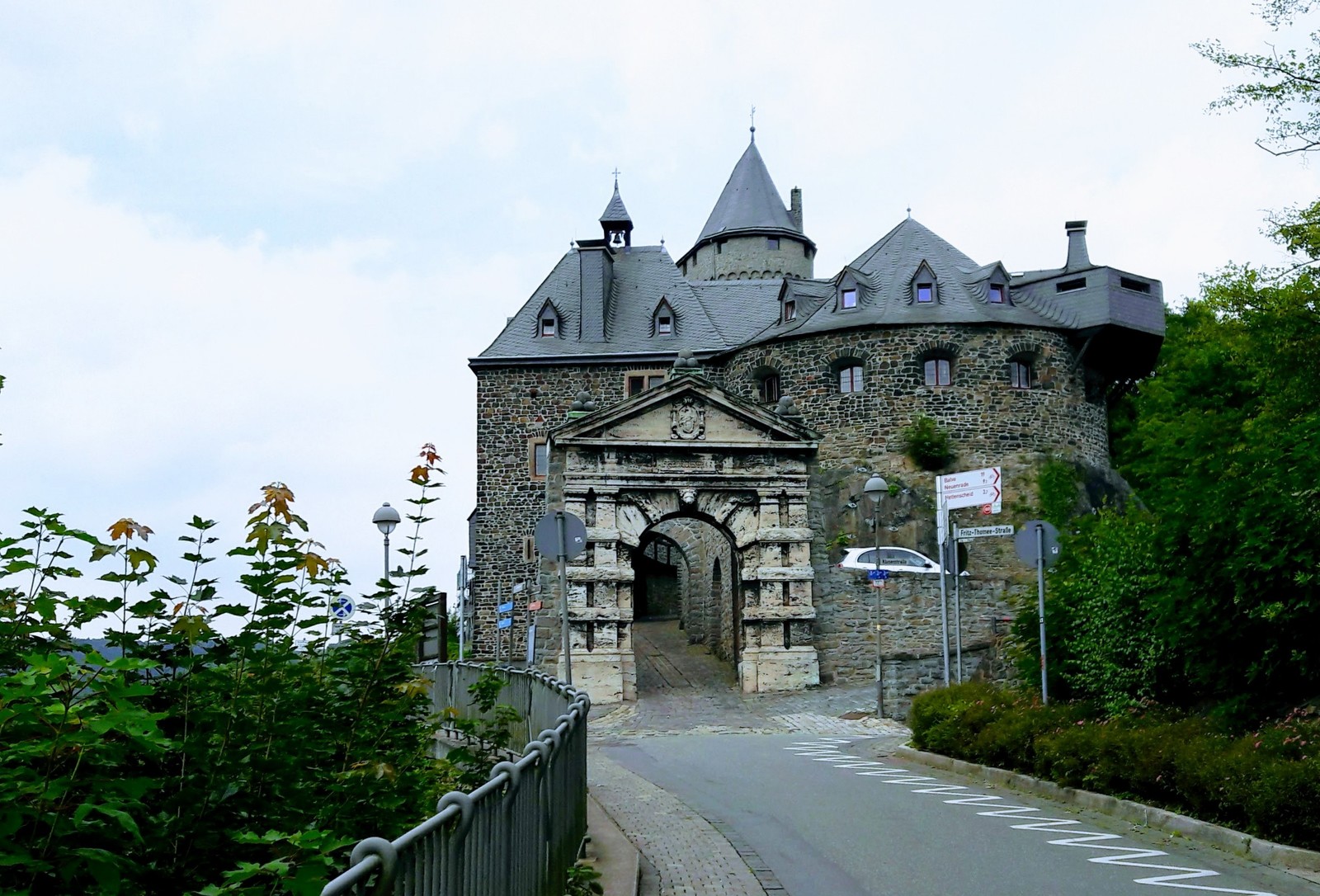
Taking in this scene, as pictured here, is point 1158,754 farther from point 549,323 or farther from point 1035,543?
point 549,323

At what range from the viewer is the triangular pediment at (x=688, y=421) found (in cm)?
3378

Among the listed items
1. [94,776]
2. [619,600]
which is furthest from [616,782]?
[619,600]

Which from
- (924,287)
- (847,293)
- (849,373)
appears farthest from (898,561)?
(847,293)

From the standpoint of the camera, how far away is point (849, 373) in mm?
44500

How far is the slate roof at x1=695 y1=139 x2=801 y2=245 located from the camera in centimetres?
7075

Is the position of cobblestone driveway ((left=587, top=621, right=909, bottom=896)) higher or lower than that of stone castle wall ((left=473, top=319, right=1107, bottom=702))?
lower

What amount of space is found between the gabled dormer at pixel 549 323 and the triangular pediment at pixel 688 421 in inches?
659

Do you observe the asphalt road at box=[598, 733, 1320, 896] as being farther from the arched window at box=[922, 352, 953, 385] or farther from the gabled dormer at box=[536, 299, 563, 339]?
the gabled dormer at box=[536, 299, 563, 339]

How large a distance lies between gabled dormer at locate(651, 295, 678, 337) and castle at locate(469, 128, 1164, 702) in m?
0.09

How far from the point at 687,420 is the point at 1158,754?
22836 millimetres

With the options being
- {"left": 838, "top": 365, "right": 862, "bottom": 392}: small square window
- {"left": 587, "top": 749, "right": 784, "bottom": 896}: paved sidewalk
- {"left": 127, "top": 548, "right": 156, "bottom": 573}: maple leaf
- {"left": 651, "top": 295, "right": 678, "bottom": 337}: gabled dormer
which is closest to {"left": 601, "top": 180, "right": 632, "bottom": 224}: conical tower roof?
{"left": 651, "top": 295, "right": 678, "bottom": 337}: gabled dormer

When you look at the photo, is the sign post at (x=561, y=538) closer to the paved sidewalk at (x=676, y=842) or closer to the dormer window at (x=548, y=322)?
the paved sidewalk at (x=676, y=842)

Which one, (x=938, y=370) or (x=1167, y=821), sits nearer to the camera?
(x=1167, y=821)

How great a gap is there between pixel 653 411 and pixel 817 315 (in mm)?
13173
